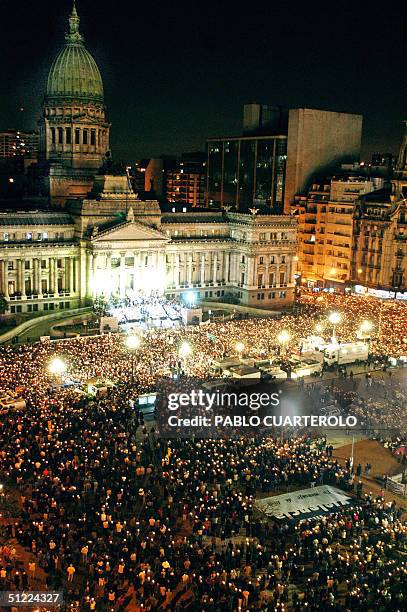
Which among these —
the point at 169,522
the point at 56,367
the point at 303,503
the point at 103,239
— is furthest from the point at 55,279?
the point at 303,503

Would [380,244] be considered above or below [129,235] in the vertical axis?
below

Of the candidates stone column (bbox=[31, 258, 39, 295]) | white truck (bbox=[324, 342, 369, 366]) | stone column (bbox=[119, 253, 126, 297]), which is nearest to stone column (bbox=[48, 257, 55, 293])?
stone column (bbox=[31, 258, 39, 295])

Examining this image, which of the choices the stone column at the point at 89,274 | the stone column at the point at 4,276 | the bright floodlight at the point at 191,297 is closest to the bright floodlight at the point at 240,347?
the bright floodlight at the point at 191,297

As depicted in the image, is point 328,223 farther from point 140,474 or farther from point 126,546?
point 126,546

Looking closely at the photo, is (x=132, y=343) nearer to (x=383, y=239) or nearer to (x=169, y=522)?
(x=169, y=522)

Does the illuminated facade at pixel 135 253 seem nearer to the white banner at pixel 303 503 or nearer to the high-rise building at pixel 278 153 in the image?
the high-rise building at pixel 278 153
